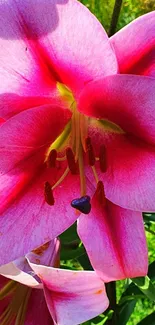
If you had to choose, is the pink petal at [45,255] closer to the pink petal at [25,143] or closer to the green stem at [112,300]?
the pink petal at [25,143]

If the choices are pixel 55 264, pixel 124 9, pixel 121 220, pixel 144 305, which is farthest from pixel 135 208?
pixel 124 9

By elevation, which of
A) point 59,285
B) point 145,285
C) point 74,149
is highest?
point 74,149

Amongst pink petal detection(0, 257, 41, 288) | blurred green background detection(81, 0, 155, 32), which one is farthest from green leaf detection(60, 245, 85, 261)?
blurred green background detection(81, 0, 155, 32)

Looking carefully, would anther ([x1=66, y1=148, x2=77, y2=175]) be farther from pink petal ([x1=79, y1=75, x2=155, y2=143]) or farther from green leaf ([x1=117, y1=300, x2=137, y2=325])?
green leaf ([x1=117, y1=300, x2=137, y2=325])

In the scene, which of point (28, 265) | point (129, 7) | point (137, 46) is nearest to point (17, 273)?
point (28, 265)

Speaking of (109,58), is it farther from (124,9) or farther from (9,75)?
(124,9)

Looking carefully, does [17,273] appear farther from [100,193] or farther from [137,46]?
[137,46]
